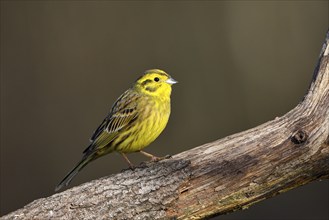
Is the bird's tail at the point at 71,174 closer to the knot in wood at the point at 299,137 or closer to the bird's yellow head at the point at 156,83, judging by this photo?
the bird's yellow head at the point at 156,83

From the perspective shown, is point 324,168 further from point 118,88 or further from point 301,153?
point 118,88

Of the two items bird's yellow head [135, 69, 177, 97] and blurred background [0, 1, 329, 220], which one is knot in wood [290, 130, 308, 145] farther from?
blurred background [0, 1, 329, 220]

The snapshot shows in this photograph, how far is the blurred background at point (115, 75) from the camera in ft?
26.9

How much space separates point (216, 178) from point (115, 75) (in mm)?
4341

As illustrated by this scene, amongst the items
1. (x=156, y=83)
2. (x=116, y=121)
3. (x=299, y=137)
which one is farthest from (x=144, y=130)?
(x=299, y=137)

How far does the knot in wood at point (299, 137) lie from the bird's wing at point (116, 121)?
56.8 inches

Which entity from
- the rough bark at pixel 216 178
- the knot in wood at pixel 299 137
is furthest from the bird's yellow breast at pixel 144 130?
the knot in wood at pixel 299 137

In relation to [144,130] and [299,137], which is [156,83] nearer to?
[144,130]

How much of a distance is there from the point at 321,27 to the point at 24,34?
4188mm

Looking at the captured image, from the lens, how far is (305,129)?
179 inches

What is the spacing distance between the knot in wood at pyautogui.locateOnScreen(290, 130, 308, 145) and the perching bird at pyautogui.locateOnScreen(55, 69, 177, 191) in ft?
3.98

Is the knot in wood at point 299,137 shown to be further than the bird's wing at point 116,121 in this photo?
No

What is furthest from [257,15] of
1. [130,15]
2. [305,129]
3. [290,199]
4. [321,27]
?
[305,129]

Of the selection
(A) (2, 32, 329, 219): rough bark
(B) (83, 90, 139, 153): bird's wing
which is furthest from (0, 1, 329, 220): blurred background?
(A) (2, 32, 329, 219): rough bark
